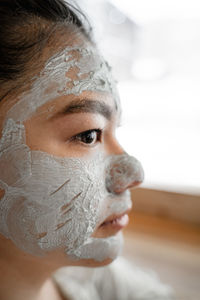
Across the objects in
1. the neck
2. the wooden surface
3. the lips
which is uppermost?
the lips

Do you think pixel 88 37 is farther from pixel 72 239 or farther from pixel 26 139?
pixel 72 239

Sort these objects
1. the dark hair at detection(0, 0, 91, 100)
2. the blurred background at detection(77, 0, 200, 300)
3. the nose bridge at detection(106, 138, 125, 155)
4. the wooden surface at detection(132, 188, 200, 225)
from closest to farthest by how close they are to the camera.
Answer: the dark hair at detection(0, 0, 91, 100), the nose bridge at detection(106, 138, 125, 155), the blurred background at detection(77, 0, 200, 300), the wooden surface at detection(132, 188, 200, 225)

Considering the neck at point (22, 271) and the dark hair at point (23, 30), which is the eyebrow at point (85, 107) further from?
the neck at point (22, 271)

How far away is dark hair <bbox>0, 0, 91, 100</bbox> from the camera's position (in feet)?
1.62

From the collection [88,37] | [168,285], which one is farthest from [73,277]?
[88,37]

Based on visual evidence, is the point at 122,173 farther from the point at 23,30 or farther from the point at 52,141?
the point at 23,30

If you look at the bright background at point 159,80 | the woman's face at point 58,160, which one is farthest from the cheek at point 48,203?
the bright background at point 159,80

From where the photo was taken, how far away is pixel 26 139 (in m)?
0.50

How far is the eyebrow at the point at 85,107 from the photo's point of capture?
52 cm

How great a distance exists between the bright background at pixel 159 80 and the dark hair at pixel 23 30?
70 cm

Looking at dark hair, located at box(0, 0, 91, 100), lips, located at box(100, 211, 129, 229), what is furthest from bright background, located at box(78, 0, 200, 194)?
lips, located at box(100, 211, 129, 229)

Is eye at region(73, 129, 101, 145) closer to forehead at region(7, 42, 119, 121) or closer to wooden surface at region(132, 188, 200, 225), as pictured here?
forehead at region(7, 42, 119, 121)

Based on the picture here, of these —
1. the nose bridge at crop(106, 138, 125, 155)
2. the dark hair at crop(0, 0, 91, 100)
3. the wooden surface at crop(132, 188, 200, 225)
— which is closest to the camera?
the dark hair at crop(0, 0, 91, 100)

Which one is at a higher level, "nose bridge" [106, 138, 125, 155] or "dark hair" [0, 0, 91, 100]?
"dark hair" [0, 0, 91, 100]
